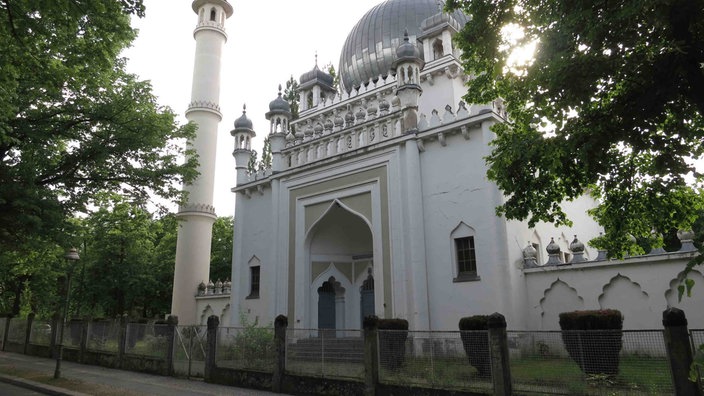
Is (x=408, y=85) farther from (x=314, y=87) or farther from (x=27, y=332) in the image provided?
(x=27, y=332)

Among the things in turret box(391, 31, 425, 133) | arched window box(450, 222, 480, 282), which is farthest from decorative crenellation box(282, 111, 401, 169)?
arched window box(450, 222, 480, 282)

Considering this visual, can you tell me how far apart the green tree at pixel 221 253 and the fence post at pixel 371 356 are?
87.5ft

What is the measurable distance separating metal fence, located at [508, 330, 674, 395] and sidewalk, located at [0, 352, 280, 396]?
5.56 m

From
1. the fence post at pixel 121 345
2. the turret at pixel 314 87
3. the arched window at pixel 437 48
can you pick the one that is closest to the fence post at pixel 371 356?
the fence post at pixel 121 345

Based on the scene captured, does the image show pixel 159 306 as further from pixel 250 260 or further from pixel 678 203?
pixel 678 203

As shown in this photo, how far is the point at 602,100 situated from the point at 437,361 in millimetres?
5391

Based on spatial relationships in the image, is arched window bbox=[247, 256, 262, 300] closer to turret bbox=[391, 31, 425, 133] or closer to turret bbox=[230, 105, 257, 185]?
turret bbox=[230, 105, 257, 185]

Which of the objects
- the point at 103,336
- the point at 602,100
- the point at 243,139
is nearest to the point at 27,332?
the point at 103,336

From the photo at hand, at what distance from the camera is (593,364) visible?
762 cm

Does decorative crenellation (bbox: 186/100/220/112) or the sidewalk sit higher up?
decorative crenellation (bbox: 186/100/220/112)

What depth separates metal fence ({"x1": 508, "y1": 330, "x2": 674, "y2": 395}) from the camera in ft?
23.1

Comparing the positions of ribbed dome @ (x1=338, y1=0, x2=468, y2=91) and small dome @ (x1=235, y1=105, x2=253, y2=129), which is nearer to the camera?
small dome @ (x1=235, y1=105, x2=253, y2=129)

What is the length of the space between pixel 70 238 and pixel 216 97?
1169 centimetres

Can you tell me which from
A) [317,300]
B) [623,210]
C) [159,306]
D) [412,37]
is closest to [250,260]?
[317,300]
